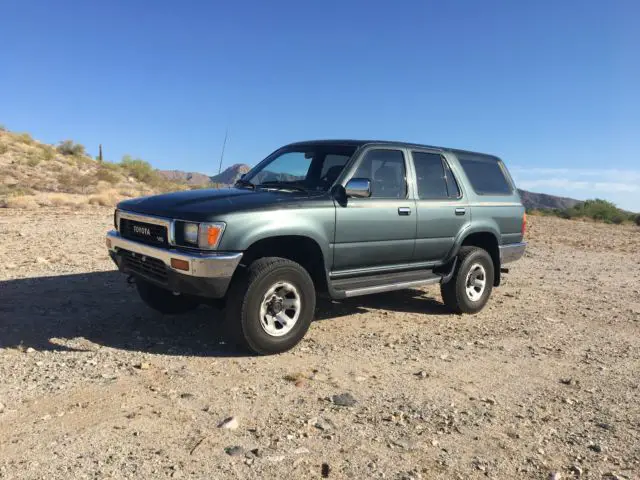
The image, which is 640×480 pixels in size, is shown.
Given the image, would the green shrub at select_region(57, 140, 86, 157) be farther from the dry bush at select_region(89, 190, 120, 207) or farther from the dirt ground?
the dirt ground

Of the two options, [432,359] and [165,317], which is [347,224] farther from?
[165,317]

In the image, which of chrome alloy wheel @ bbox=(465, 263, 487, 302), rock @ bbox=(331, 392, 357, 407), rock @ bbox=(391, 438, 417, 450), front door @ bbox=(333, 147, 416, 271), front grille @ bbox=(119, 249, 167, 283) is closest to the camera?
rock @ bbox=(391, 438, 417, 450)

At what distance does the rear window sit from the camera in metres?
6.76

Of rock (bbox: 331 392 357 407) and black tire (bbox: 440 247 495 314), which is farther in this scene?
black tire (bbox: 440 247 495 314)

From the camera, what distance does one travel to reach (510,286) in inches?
337

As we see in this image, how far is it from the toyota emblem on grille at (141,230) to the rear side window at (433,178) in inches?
115

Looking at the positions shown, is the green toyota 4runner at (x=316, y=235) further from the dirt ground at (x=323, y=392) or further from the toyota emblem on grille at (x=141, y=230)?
the dirt ground at (x=323, y=392)

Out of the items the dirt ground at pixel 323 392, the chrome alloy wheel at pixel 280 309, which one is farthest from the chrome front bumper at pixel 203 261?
the dirt ground at pixel 323 392

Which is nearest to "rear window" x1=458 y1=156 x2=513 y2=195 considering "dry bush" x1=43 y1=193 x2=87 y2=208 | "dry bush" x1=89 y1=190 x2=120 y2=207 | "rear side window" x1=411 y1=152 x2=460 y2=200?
"rear side window" x1=411 y1=152 x2=460 y2=200

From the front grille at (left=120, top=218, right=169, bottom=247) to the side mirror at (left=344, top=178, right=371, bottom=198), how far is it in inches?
67.4

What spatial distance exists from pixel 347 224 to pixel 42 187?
20.5 m

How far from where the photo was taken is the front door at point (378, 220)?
5148 millimetres

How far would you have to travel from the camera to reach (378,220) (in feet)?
17.7

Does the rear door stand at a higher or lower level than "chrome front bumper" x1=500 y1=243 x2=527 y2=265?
higher
